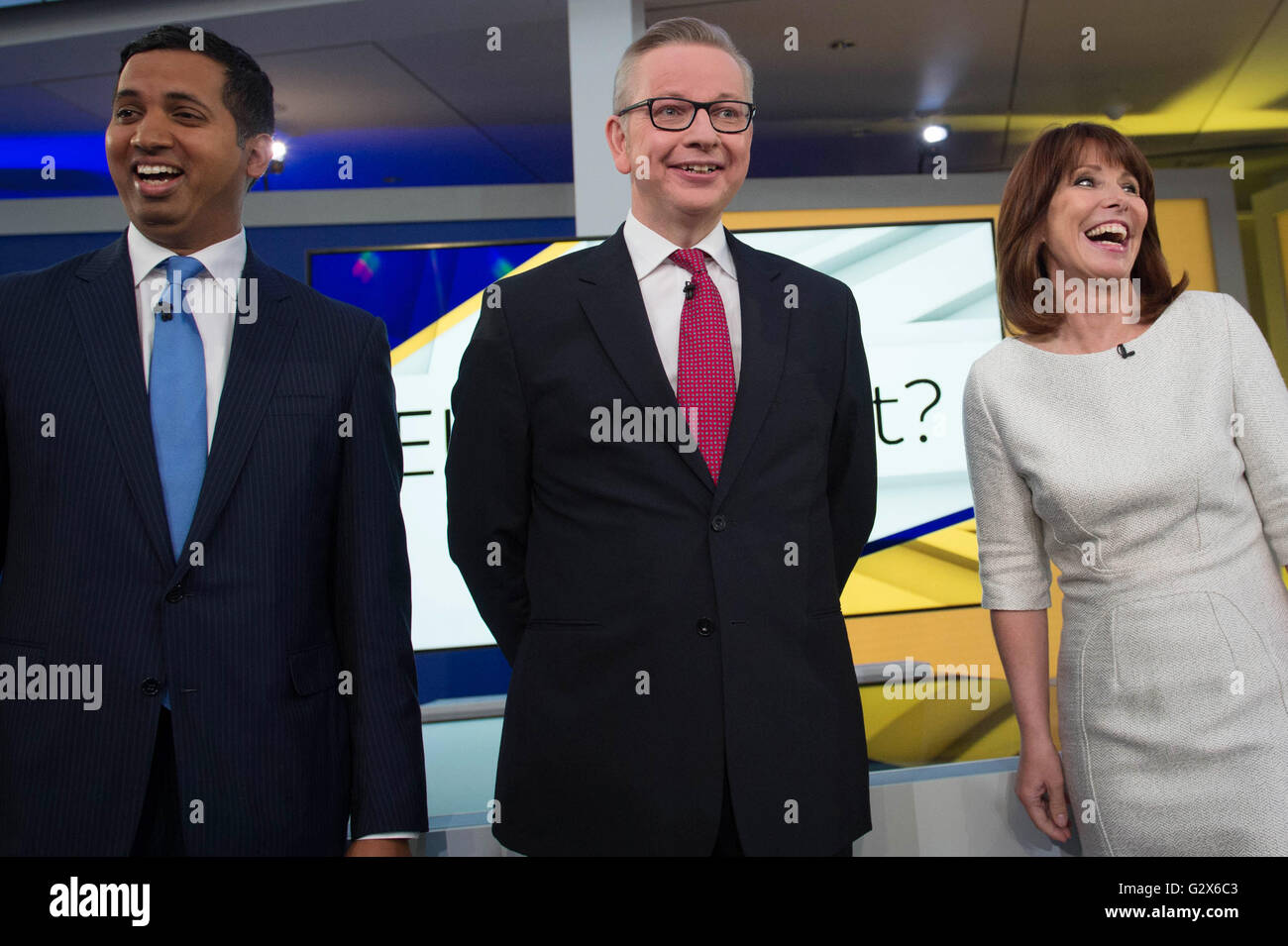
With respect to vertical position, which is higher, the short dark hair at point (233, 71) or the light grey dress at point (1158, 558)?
the short dark hair at point (233, 71)

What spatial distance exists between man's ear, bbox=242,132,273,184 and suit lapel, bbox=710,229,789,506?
78cm

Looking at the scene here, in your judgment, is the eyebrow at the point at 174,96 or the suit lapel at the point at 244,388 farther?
the eyebrow at the point at 174,96

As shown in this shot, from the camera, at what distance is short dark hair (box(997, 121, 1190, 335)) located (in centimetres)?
181

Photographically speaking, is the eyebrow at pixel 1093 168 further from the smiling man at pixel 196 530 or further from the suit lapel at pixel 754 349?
the smiling man at pixel 196 530

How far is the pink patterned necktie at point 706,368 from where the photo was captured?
1563 millimetres

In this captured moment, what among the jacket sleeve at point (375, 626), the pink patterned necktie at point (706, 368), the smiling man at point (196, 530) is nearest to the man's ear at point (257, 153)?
the smiling man at point (196, 530)

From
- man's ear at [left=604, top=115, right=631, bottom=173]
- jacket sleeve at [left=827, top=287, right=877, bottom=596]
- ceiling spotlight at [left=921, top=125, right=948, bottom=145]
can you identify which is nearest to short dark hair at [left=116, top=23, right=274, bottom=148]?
man's ear at [left=604, top=115, right=631, bottom=173]

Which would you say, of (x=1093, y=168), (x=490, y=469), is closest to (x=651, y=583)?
(x=490, y=469)

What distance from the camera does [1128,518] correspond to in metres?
1.67

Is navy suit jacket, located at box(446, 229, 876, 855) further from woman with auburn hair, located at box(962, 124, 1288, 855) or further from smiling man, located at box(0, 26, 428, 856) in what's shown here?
woman with auburn hair, located at box(962, 124, 1288, 855)

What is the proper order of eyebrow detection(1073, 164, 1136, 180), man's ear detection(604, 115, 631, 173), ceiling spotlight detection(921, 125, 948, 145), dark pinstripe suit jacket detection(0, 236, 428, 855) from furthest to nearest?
1. ceiling spotlight detection(921, 125, 948, 145)
2. eyebrow detection(1073, 164, 1136, 180)
3. man's ear detection(604, 115, 631, 173)
4. dark pinstripe suit jacket detection(0, 236, 428, 855)

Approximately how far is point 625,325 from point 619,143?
1.13 ft

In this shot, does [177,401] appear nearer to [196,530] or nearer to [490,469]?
[196,530]
